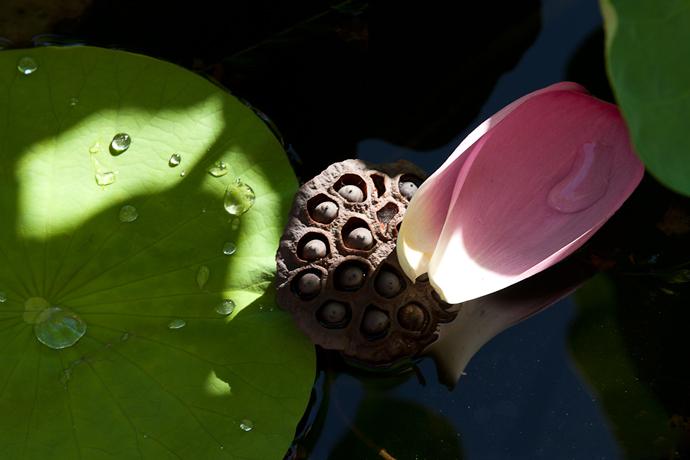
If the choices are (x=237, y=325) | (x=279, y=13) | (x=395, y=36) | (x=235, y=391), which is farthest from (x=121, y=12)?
(x=235, y=391)

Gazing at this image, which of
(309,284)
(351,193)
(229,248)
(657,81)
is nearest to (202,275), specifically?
(229,248)

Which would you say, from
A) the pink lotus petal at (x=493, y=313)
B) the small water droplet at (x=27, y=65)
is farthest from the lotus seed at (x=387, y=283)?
the small water droplet at (x=27, y=65)

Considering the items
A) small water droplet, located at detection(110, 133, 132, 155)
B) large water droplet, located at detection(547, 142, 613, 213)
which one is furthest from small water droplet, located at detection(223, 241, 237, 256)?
large water droplet, located at detection(547, 142, 613, 213)

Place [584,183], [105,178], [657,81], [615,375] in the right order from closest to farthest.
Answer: [657,81] < [584,183] < [105,178] < [615,375]

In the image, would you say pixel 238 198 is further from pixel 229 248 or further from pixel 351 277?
pixel 351 277

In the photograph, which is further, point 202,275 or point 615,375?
point 615,375

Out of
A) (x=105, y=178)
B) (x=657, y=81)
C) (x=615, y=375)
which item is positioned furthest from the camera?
(x=615, y=375)

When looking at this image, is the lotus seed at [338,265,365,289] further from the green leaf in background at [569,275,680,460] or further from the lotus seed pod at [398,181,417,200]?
the green leaf in background at [569,275,680,460]
